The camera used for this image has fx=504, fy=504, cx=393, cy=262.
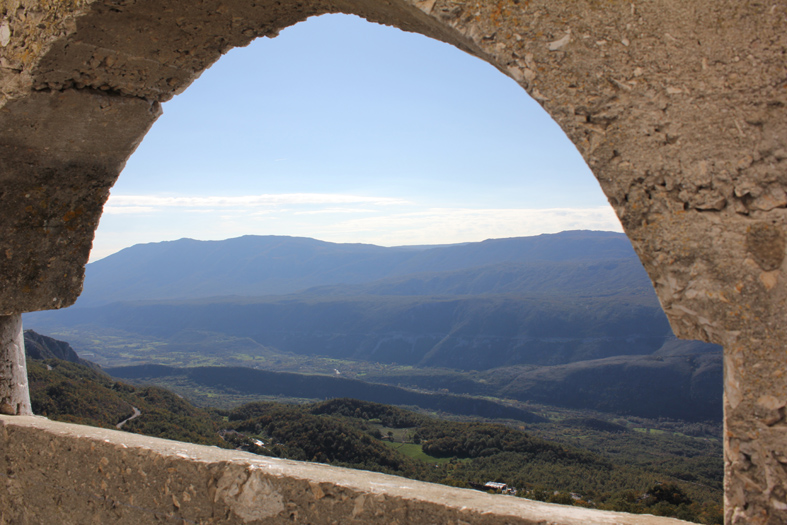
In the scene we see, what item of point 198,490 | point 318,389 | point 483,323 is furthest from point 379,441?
point 483,323

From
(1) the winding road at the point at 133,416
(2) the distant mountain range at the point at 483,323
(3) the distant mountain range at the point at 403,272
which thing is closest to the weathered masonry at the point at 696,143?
(1) the winding road at the point at 133,416

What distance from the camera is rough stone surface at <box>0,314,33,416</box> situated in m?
2.73

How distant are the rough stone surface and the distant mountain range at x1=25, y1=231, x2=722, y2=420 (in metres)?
62.9

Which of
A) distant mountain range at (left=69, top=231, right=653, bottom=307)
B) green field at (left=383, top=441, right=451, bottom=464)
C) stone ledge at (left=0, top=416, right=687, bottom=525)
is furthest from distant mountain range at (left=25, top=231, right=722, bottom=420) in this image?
stone ledge at (left=0, top=416, right=687, bottom=525)

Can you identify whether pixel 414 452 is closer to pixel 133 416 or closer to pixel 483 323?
pixel 133 416

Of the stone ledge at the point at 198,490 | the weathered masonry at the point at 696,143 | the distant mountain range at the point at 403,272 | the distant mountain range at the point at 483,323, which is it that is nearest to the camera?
the weathered masonry at the point at 696,143

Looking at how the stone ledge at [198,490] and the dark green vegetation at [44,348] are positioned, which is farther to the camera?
the dark green vegetation at [44,348]

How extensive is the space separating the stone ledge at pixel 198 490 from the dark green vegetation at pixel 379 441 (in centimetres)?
419

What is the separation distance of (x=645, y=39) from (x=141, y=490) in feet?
7.64

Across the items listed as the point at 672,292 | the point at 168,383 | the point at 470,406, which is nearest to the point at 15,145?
the point at 672,292

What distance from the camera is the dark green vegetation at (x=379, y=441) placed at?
1163 cm

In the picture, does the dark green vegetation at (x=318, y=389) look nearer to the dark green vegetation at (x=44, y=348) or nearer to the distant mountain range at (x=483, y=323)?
the distant mountain range at (x=483, y=323)

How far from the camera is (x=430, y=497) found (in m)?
1.58

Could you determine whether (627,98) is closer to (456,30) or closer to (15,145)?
(456,30)
